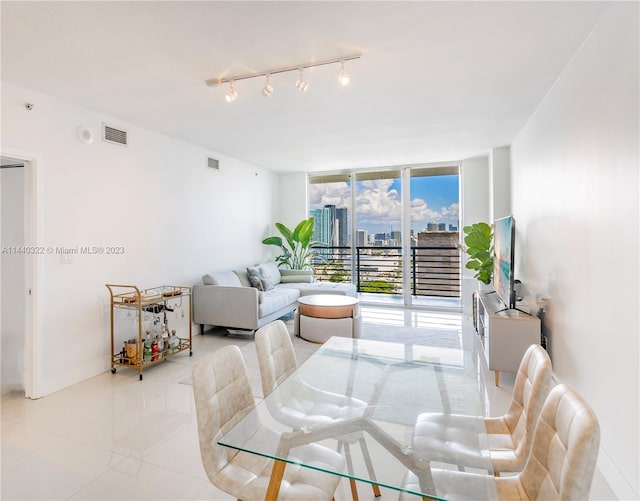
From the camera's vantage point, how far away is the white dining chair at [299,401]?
1433mm

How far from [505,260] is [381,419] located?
8.11 ft

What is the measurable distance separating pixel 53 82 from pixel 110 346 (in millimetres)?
2494

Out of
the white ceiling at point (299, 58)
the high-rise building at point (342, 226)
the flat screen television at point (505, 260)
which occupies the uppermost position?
the white ceiling at point (299, 58)

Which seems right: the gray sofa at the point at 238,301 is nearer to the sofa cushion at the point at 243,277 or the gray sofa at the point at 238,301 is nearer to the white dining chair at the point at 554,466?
the sofa cushion at the point at 243,277

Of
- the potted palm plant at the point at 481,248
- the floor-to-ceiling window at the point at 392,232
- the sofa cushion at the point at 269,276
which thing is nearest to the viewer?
the potted palm plant at the point at 481,248

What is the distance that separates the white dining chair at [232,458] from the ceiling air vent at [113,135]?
313 cm

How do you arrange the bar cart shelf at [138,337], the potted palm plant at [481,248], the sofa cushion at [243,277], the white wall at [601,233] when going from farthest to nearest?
the sofa cushion at [243,277]
the potted palm plant at [481,248]
the bar cart shelf at [138,337]
the white wall at [601,233]

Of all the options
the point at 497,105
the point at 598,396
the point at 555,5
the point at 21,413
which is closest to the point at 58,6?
the point at 555,5

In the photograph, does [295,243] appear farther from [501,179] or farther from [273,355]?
[273,355]

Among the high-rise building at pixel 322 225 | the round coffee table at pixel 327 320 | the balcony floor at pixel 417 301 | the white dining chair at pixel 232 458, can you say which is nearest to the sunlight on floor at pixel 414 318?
the balcony floor at pixel 417 301

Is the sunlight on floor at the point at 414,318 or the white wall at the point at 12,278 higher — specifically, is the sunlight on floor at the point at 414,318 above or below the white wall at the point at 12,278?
below

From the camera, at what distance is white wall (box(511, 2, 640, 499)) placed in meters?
1.74

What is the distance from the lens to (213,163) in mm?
5164

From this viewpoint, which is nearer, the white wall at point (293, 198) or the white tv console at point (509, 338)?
the white tv console at point (509, 338)
